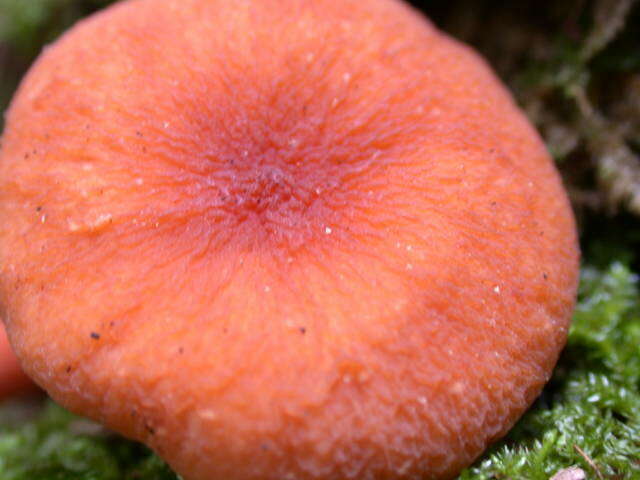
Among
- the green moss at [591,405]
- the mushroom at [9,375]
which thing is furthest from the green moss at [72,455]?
the green moss at [591,405]

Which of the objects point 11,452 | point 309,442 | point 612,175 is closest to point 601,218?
point 612,175

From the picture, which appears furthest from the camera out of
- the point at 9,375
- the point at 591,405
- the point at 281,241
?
the point at 9,375

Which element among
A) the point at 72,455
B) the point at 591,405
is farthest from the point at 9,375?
the point at 591,405

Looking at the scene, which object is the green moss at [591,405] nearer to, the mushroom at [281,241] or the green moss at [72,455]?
the mushroom at [281,241]

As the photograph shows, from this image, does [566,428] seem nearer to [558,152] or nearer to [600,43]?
[558,152]

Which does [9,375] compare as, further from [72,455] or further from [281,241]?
[281,241]

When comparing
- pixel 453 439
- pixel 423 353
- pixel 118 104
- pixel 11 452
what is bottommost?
pixel 11 452

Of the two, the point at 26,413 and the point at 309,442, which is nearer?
the point at 309,442

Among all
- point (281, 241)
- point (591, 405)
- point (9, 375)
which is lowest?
point (9, 375)
